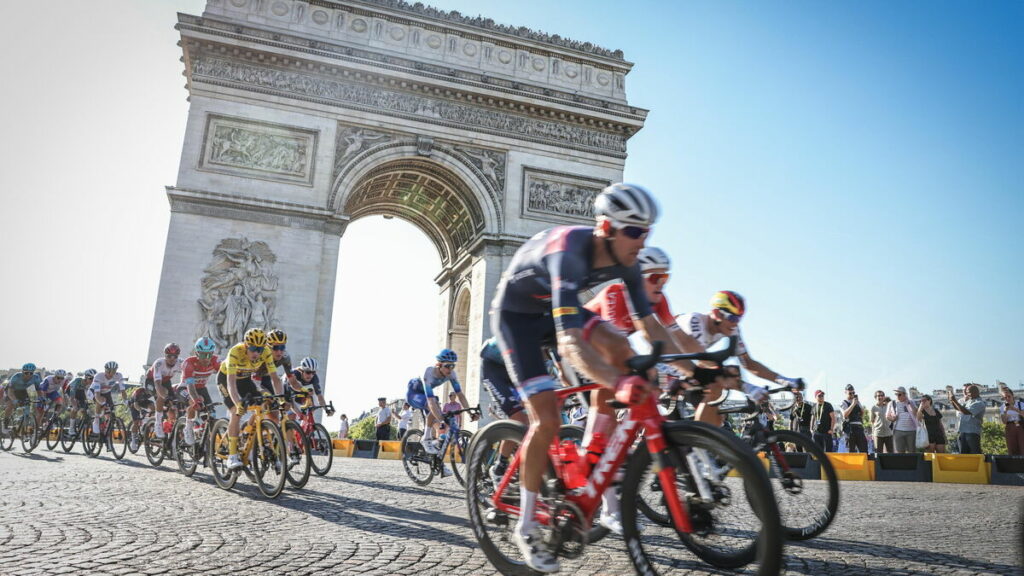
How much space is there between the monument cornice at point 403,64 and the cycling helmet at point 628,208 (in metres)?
21.2

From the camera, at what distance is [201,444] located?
29.8 feet

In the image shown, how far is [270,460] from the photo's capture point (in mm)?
6727

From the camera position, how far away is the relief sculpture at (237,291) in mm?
19578

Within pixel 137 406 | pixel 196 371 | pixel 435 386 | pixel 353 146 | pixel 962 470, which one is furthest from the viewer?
pixel 353 146

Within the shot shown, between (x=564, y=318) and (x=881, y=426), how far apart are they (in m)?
13.2

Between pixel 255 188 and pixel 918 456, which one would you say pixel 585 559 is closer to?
pixel 918 456

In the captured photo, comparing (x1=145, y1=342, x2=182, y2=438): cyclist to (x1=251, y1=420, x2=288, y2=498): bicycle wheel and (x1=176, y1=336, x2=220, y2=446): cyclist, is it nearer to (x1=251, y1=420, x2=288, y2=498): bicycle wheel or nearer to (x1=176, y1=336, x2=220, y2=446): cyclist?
(x1=176, y1=336, x2=220, y2=446): cyclist

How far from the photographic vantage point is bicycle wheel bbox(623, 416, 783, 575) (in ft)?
7.77

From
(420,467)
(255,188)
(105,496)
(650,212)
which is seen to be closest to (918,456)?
(420,467)

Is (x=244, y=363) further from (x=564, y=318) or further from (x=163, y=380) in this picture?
(x=564, y=318)

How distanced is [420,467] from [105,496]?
4139 mm

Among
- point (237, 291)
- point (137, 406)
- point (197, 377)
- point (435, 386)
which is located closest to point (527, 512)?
point (435, 386)

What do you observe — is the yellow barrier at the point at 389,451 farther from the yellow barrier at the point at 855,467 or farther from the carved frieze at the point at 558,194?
the yellow barrier at the point at 855,467

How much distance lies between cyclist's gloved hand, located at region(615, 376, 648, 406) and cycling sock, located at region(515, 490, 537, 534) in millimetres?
742
